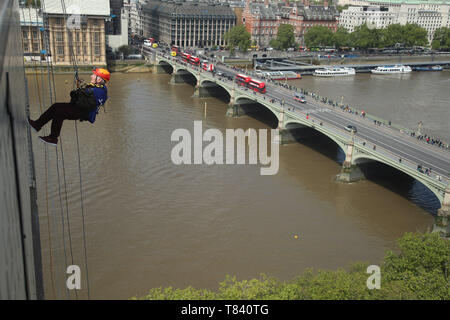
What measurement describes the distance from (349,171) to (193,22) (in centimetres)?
5317

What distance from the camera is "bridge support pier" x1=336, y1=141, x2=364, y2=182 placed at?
25578 mm

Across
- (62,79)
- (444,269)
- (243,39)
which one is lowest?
(444,269)

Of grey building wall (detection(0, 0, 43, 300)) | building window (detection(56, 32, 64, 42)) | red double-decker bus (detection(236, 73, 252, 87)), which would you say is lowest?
red double-decker bus (detection(236, 73, 252, 87))

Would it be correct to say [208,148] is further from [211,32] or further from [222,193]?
[211,32]

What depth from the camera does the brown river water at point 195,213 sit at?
54.4ft

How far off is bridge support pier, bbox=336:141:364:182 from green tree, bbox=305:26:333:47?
52.9m

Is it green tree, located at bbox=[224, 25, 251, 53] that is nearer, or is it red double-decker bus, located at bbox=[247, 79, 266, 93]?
red double-decker bus, located at bbox=[247, 79, 266, 93]

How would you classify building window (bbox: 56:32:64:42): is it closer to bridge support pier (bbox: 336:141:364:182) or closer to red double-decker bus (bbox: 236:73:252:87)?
red double-decker bus (bbox: 236:73:252:87)

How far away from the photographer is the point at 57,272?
15.5m

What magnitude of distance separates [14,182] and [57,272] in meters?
13.8

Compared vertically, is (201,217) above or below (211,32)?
below

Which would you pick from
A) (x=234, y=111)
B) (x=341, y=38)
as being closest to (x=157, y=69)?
(x=234, y=111)

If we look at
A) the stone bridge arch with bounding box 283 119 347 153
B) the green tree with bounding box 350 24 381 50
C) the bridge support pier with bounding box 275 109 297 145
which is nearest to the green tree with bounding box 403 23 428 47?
the green tree with bounding box 350 24 381 50
